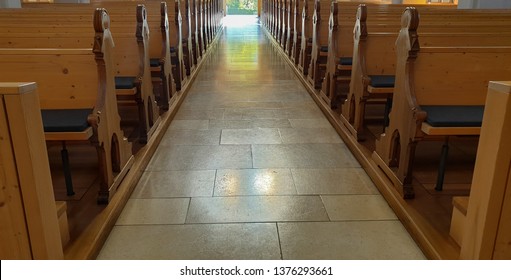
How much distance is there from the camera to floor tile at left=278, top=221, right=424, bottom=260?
72.1 inches

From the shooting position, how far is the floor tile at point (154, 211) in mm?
2117

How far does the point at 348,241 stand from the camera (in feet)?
6.36

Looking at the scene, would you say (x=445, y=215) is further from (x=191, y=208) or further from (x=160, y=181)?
(x=160, y=181)

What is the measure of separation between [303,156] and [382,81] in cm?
80

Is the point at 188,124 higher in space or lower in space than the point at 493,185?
lower

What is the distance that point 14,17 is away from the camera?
3.86m

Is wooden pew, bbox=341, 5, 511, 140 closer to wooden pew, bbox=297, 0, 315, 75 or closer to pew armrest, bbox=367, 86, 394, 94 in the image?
pew armrest, bbox=367, 86, 394, 94

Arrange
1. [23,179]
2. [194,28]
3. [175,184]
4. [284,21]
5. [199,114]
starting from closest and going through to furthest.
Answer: [23,179]
[175,184]
[199,114]
[194,28]
[284,21]

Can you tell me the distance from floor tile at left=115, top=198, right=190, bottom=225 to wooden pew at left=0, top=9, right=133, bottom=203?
14 cm

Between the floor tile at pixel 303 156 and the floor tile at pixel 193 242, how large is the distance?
2.77 ft

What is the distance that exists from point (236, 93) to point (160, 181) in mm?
2487

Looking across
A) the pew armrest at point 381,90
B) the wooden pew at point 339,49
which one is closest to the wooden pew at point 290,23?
the wooden pew at point 339,49

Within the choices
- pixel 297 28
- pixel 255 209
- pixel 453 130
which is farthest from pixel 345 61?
pixel 297 28

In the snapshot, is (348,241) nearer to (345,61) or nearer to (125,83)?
(125,83)
